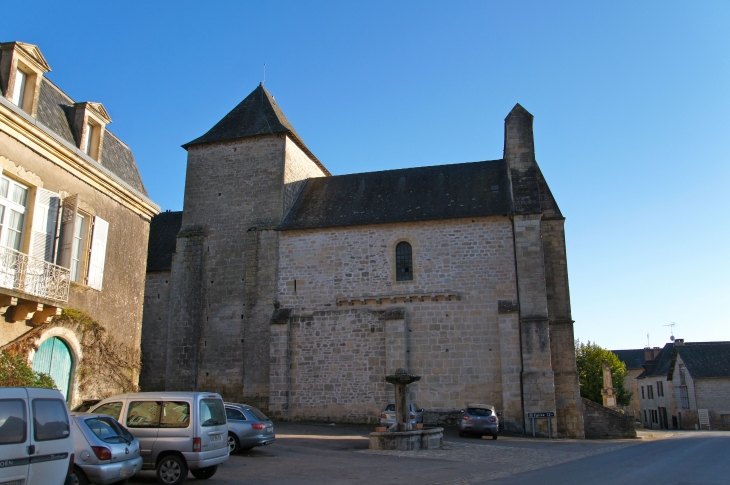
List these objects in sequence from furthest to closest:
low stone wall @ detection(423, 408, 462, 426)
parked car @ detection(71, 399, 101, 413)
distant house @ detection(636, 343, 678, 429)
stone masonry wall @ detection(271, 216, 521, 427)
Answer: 1. distant house @ detection(636, 343, 678, 429)
2. stone masonry wall @ detection(271, 216, 521, 427)
3. low stone wall @ detection(423, 408, 462, 426)
4. parked car @ detection(71, 399, 101, 413)

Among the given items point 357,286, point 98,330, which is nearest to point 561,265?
point 357,286

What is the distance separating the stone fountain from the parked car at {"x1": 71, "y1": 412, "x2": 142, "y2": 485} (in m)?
7.27

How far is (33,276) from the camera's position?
1055 cm

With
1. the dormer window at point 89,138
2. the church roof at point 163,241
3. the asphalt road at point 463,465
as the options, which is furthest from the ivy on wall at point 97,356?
the church roof at point 163,241

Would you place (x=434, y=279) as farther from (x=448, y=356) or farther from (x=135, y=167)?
(x=135, y=167)

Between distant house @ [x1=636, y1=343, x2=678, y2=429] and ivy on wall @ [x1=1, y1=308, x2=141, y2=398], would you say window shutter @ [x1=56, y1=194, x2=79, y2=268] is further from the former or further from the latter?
distant house @ [x1=636, y1=343, x2=678, y2=429]

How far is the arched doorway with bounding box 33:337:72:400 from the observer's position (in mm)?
11133

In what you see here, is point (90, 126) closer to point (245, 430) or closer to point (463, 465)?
point (245, 430)

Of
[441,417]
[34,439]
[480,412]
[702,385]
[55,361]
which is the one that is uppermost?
[55,361]

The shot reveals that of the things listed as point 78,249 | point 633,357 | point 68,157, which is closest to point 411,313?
point 78,249

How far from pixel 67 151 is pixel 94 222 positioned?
5.52 feet

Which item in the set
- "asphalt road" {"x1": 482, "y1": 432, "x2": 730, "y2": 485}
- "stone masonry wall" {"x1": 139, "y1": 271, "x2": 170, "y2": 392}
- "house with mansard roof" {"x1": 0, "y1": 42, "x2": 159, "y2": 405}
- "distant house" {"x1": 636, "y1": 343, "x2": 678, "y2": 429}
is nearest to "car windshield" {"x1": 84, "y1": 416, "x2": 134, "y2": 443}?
"house with mansard roof" {"x1": 0, "y1": 42, "x2": 159, "y2": 405}

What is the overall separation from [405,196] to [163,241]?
12.1m

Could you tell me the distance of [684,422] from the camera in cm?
4128
